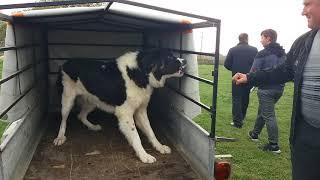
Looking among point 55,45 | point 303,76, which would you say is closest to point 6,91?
point 55,45

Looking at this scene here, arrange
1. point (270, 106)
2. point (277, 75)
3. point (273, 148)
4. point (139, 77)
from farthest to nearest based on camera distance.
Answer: point (273, 148) < point (270, 106) < point (139, 77) < point (277, 75)

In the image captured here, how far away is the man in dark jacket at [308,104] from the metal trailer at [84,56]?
38.3 inches

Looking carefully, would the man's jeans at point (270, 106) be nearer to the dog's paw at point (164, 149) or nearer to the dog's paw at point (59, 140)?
the dog's paw at point (164, 149)

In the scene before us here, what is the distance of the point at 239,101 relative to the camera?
8.41 metres

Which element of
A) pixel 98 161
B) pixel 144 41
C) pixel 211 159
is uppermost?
pixel 144 41

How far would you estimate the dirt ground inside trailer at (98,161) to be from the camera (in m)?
4.36

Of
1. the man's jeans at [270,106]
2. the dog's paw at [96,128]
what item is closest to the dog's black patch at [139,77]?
the dog's paw at [96,128]

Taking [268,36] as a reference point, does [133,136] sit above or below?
below

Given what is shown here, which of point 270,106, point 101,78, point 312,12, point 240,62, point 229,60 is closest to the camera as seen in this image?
point 312,12

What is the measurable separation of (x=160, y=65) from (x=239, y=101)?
3.75 meters

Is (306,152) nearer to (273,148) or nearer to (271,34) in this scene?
(271,34)

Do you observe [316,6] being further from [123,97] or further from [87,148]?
[87,148]

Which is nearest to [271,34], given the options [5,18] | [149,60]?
[149,60]

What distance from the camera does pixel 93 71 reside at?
19.0ft
